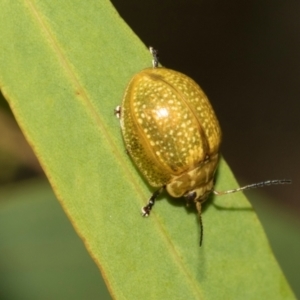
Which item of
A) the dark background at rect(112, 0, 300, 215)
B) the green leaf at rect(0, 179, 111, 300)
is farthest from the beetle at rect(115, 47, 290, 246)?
the dark background at rect(112, 0, 300, 215)

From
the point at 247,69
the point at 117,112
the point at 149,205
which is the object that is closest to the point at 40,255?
the point at 149,205

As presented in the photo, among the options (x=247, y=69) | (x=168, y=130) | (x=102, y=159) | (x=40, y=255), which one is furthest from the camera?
(x=247, y=69)

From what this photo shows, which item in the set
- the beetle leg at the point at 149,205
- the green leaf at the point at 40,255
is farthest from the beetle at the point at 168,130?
the green leaf at the point at 40,255

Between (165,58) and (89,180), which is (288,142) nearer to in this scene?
(165,58)

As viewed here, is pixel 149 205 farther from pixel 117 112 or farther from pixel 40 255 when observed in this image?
pixel 40 255

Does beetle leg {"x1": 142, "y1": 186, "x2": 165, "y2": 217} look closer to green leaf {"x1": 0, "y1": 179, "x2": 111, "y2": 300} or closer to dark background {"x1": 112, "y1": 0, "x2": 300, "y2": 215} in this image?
green leaf {"x1": 0, "y1": 179, "x2": 111, "y2": 300}
